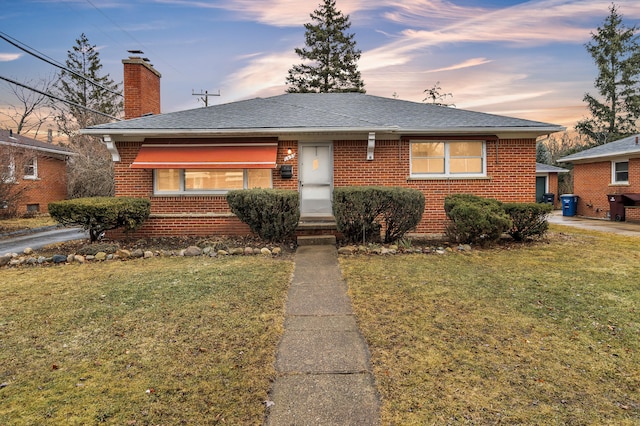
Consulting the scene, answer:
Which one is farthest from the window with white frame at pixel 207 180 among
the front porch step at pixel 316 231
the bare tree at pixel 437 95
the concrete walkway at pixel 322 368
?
the bare tree at pixel 437 95

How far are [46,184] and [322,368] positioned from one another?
76.4ft

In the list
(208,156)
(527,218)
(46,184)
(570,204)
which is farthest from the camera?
(46,184)

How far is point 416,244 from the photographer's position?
8.84 m

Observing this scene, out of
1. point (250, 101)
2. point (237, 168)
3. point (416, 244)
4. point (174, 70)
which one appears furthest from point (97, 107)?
point (416, 244)

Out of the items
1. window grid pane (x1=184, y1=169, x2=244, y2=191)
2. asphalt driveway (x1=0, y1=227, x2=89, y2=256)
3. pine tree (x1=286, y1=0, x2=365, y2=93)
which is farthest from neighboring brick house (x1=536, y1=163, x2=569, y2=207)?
asphalt driveway (x1=0, y1=227, x2=89, y2=256)

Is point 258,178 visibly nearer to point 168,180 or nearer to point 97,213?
point 168,180

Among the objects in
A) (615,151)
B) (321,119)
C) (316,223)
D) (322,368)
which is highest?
(321,119)

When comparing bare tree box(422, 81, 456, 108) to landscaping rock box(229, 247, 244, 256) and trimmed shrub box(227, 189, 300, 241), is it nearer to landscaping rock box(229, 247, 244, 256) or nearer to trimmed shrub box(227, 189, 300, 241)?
trimmed shrub box(227, 189, 300, 241)

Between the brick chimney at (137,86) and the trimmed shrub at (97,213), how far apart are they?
4201 mm

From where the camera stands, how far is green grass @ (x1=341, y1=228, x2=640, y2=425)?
8.43 ft

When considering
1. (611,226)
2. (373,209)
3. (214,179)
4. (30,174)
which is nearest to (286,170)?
(214,179)

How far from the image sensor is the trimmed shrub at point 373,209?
26.1 feet

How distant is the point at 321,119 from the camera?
10398mm

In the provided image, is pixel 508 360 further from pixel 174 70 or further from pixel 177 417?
pixel 174 70
